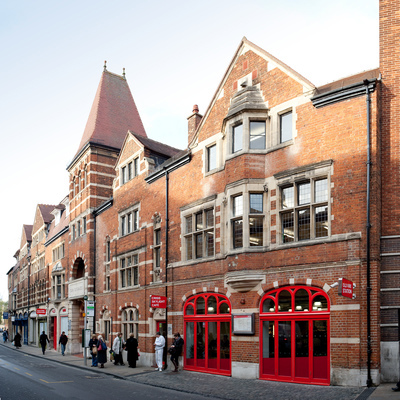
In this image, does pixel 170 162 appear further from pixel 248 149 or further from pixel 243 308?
pixel 243 308

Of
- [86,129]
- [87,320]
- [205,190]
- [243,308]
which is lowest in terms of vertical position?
[87,320]

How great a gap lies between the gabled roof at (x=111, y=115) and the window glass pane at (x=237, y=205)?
58.9ft

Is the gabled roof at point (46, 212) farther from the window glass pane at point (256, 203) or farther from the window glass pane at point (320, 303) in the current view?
the window glass pane at point (320, 303)

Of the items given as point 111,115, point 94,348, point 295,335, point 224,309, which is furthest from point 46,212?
point 295,335

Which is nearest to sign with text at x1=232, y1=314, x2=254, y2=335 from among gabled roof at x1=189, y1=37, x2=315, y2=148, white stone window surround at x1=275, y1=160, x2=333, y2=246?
white stone window surround at x1=275, y1=160, x2=333, y2=246

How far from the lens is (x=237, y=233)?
17984 millimetres

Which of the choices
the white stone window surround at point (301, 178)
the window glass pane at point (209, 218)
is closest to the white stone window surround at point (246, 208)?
the white stone window surround at point (301, 178)

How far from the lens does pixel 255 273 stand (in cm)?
1711

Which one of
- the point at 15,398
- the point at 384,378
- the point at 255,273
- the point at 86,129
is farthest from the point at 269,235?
the point at 86,129

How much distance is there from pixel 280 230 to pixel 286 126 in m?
3.74

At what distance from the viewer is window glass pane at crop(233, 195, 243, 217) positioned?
17984 millimetres

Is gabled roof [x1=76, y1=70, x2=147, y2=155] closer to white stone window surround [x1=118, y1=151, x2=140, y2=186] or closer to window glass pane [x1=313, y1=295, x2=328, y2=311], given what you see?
white stone window surround [x1=118, y1=151, x2=140, y2=186]

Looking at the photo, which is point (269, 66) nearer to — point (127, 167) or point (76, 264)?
point (127, 167)

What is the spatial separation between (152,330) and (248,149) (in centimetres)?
1095
